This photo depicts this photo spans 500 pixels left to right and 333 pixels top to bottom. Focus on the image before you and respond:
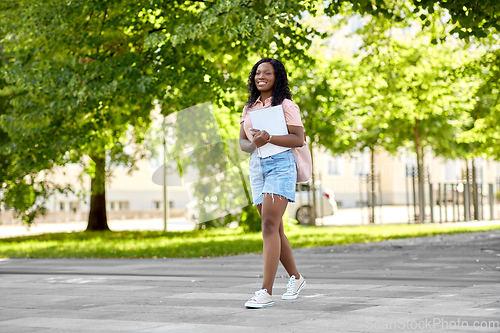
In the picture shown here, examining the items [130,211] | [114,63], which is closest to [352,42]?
[130,211]

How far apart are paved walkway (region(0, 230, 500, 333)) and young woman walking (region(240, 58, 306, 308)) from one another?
11.5 inches

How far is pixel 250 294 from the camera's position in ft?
19.7

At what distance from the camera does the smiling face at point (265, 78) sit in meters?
5.37

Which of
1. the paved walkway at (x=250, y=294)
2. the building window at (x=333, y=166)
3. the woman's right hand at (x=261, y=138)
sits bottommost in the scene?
the paved walkway at (x=250, y=294)

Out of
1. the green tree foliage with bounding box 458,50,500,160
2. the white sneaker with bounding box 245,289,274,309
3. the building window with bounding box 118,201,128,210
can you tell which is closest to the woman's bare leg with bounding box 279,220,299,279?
the white sneaker with bounding box 245,289,274,309

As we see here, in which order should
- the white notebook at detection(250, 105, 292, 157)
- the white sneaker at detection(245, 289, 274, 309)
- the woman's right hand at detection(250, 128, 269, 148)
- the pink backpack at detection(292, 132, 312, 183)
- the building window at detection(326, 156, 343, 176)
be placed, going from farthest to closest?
the building window at detection(326, 156, 343, 176) < the pink backpack at detection(292, 132, 312, 183) < the white notebook at detection(250, 105, 292, 157) < the woman's right hand at detection(250, 128, 269, 148) < the white sneaker at detection(245, 289, 274, 309)

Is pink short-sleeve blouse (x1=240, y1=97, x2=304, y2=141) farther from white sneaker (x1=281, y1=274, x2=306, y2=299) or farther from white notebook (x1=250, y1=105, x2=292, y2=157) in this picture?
white sneaker (x1=281, y1=274, x2=306, y2=299)

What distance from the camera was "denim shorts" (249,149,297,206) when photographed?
5191 mm

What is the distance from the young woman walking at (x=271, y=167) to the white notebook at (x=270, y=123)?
0.13ft

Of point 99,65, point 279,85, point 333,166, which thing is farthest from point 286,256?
point 333,166

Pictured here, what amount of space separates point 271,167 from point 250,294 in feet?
4.42

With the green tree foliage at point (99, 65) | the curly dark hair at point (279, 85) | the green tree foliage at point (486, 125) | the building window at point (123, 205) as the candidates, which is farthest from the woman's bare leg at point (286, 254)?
the building window at point (123, 205)

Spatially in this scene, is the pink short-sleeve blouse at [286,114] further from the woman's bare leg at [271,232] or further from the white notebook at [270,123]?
the woman's bare leg at [271,232]

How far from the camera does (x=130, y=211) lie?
40.6 metres
